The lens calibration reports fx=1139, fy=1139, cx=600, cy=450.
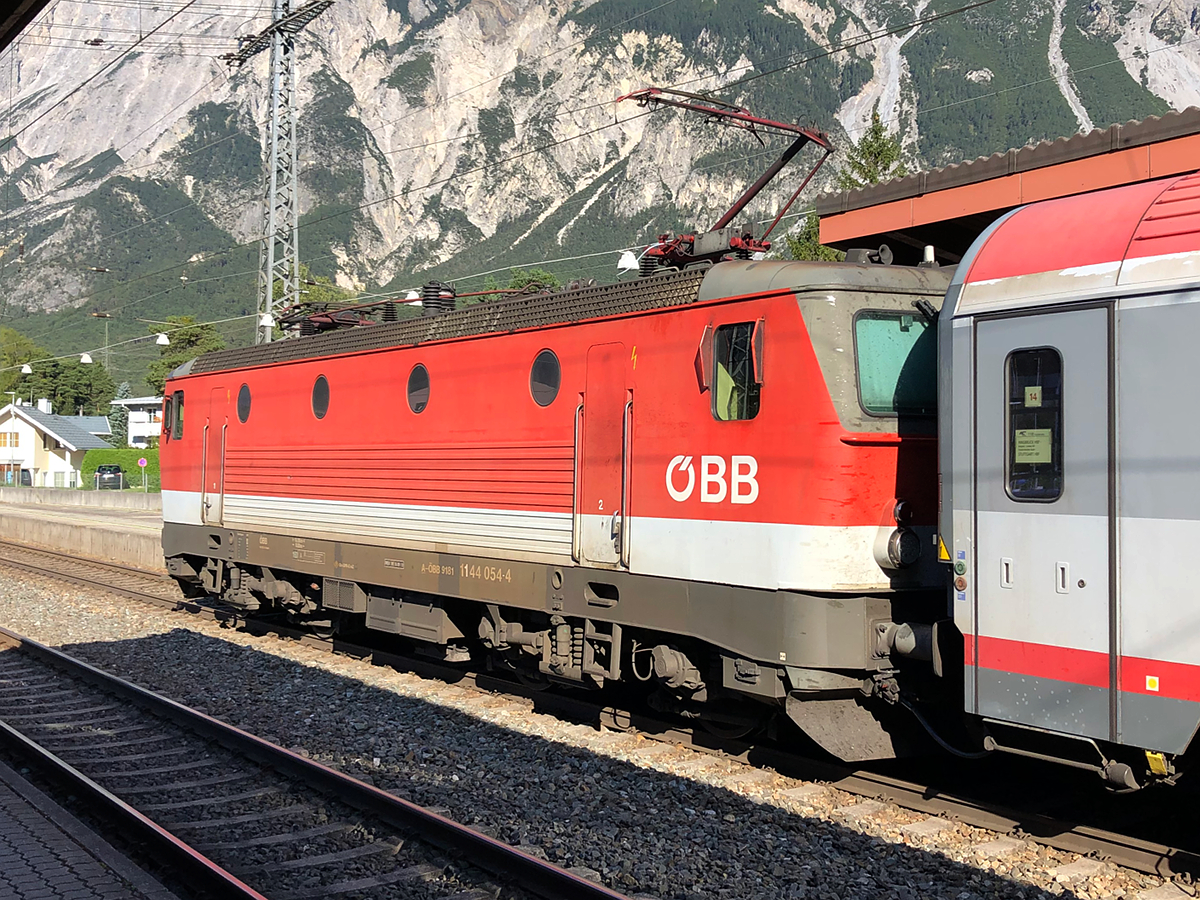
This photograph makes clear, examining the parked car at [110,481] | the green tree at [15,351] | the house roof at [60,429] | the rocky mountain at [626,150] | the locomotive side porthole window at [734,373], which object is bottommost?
the parked car at [110,481]

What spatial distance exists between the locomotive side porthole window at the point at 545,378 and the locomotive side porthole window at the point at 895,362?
2878 millimetres

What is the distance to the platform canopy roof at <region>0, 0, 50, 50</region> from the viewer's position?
6.58 metres

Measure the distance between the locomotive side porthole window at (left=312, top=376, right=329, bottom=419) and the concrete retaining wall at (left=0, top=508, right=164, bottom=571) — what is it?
11.6m

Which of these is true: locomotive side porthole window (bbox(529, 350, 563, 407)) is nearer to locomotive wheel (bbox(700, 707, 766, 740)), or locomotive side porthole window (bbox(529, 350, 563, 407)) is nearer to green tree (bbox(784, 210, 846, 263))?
locomotive wheel (bbox(700, 707, 766, 740))

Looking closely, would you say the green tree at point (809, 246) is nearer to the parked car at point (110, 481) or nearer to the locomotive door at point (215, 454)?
the locomotive door at point (215, 454)

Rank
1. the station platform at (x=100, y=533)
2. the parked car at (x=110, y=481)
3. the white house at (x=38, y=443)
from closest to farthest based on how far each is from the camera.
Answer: the station platform at (x=100, y=533), the parked car at (x=110, y=481), the white house at (x=38, y=443)

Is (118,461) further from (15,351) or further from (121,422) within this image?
(15,351)

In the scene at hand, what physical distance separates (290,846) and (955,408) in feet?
15.7

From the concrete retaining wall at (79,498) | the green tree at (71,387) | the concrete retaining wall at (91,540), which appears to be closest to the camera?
the concrete retaining wall at (91,540)

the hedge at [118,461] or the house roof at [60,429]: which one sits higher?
the house roof at [60,429]

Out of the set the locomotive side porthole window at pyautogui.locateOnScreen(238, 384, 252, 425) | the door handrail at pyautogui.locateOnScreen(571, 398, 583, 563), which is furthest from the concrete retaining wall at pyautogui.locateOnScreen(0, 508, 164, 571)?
the door handrail at pyautogui.locateOnScreen(571, 398, 583, 563)

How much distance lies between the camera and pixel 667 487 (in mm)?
8633

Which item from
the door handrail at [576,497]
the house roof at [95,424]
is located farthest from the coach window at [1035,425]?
the house roof at [95,424]

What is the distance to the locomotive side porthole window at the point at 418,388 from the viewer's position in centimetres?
1147
